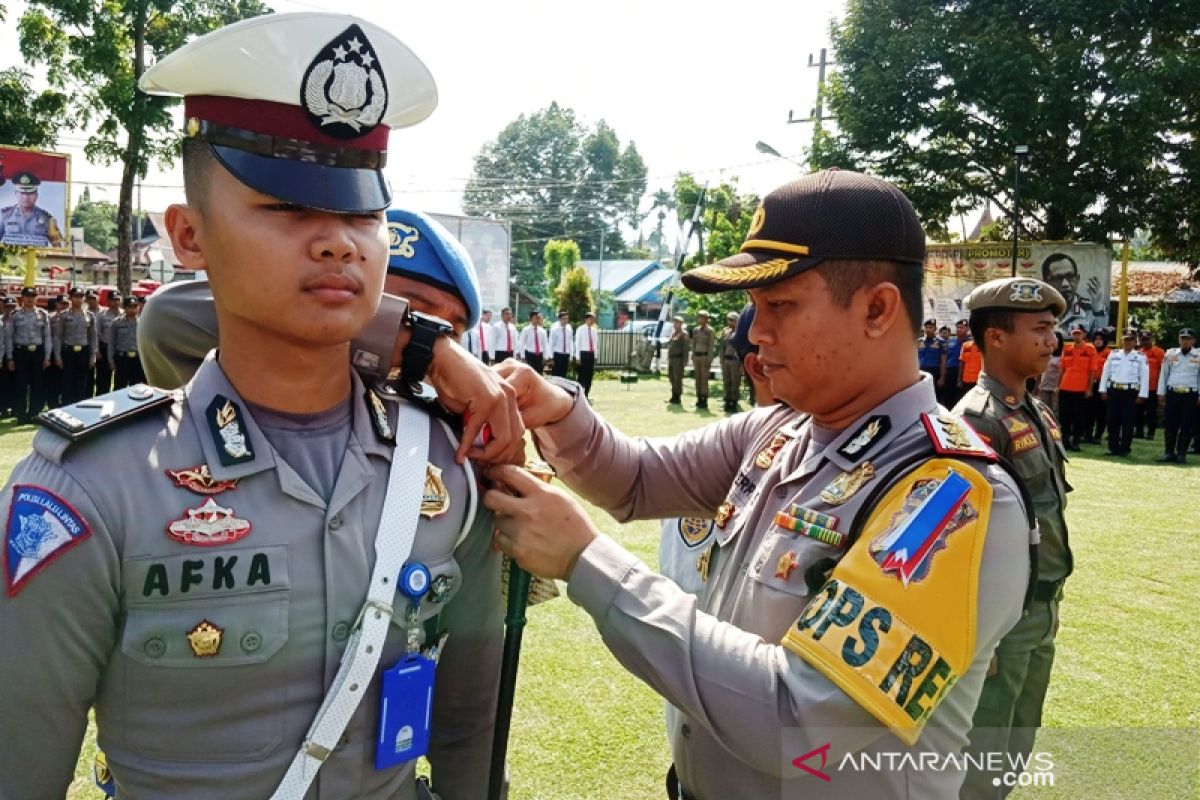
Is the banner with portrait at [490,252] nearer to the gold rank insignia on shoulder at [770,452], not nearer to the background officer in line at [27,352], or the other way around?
the background officer in line at [27,352]

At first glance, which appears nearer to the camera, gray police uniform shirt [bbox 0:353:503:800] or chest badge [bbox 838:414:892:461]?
gray police uniform shirt [bbox 0:353:503:800]

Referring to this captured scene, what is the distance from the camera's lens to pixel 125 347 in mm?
15328

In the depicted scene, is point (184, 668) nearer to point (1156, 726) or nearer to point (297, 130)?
point (297, 130)

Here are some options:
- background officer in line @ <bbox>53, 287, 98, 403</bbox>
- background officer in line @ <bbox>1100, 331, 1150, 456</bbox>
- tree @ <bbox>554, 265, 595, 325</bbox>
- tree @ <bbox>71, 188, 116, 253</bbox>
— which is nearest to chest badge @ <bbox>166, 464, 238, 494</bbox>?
background officer in line @ <bbox>53, 287, 98, 403</bbox>

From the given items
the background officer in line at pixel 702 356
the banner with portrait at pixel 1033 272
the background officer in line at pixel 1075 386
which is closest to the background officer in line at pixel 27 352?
the background officer in line at pixel 702 356

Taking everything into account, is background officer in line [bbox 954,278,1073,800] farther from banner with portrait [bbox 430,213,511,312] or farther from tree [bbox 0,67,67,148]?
tree [bbox 0,67,67,148]

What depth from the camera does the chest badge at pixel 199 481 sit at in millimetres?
1394

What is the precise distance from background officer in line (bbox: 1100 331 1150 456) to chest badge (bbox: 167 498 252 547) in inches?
640

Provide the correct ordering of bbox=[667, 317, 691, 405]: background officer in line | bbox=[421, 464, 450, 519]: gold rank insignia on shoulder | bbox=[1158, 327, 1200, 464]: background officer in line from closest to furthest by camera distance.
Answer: bbox=[421, 464, 450, 519]: gold rank insignia on shoulder
bbox=[1158, 327, 1200, 464]: background officer in line
bbox=[667, 317, 691, 405]: background officer in line

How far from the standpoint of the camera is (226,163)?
4.67 ft

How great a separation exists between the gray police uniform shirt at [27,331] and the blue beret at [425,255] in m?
14.5

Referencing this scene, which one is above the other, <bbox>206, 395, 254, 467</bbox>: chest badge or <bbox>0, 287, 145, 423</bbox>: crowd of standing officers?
<bbox>206, 395, 254, 467</bbox>: chest badge

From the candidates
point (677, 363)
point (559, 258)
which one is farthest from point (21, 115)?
point (559, 258)

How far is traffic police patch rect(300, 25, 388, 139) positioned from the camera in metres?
1.48
